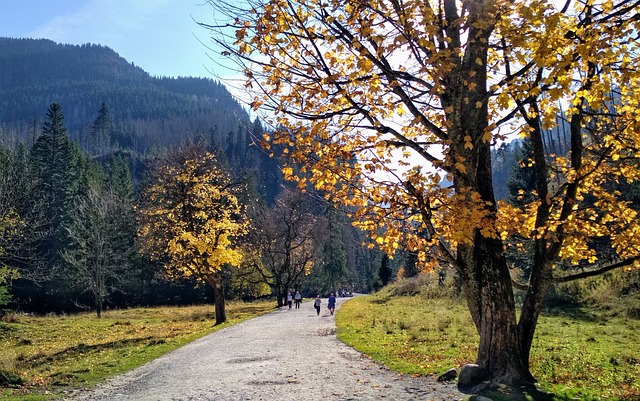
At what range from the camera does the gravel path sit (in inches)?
376

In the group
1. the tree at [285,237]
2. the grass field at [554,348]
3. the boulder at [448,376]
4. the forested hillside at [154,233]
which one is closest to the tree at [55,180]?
the forested hillside at [154,233]

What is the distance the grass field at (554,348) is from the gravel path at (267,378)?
1172 mm

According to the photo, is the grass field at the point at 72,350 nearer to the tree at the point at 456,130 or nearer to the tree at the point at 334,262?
the tree at the point at 456,130

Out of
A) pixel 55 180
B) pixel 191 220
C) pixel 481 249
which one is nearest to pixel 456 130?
pixel 481 249

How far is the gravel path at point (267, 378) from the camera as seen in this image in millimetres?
9562

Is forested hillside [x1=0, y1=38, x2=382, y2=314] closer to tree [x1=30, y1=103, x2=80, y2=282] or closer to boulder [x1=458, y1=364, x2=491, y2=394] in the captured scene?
tree [x1=30, y1=103, x2=80, y2=282]

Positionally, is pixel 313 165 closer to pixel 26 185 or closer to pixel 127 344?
pixel 127 344

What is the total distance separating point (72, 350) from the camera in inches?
750

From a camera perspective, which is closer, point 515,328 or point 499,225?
point 499,225

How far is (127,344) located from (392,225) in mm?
16180

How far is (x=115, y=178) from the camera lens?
3061 inches

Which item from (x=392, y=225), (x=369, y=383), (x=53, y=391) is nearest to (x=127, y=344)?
(x=53, y=391)

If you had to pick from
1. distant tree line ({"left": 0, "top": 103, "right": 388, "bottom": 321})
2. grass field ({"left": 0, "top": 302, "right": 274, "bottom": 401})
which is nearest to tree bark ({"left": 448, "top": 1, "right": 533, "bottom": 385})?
distant tree line ({"left": 0, "top": 103, "right": 388, "bottom": 321})

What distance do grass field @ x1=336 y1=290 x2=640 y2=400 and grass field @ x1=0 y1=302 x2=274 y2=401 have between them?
7.80 metres
